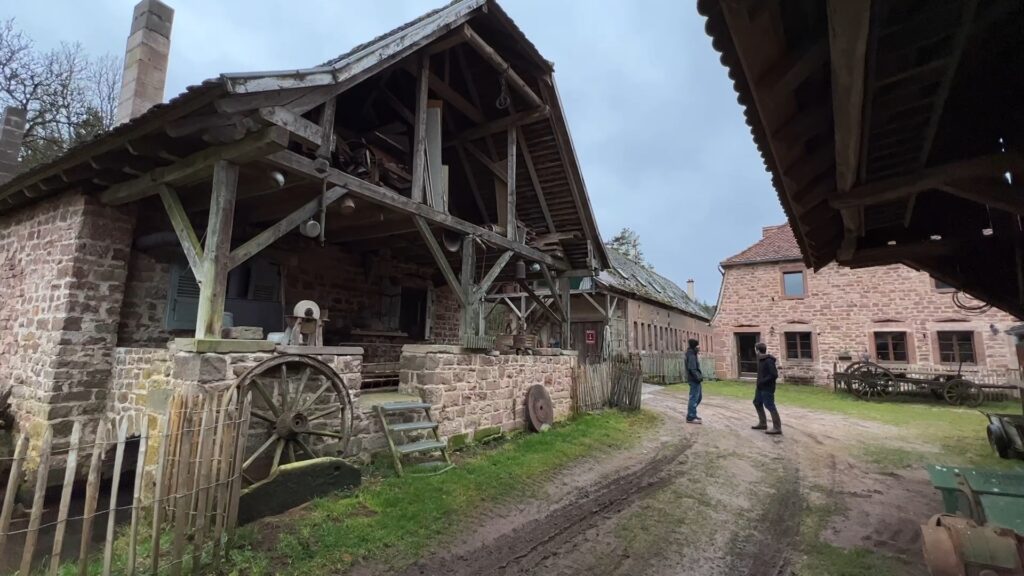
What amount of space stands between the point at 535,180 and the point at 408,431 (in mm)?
5972

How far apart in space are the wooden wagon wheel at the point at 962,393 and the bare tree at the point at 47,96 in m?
25.1

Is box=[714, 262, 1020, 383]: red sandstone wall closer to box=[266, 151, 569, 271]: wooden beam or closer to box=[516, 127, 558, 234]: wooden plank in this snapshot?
box=[516, 127, 558, 234]: wooden plank

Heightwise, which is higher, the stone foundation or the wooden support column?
the wooden support column

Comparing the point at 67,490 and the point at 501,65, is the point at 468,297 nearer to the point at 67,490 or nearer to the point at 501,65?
the point at 501,65

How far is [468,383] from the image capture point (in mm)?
6828

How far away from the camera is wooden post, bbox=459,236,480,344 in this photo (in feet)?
23.4

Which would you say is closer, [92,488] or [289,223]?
[92,488]

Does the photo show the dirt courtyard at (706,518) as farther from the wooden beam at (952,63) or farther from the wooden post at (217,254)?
the wooden beam at (952,63)

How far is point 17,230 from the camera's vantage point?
269 inches

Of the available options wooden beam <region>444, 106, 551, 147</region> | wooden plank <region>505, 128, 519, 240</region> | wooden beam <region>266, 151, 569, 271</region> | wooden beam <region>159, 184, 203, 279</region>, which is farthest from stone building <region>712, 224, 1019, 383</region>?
wooden beam <region>159, 184, 203, 279</region>

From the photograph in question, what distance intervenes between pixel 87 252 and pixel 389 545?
522 centimetres

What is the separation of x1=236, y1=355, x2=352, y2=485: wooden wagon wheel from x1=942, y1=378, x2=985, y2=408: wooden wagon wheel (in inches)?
677

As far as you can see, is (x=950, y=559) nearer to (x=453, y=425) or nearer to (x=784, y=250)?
(x=453, y=425)

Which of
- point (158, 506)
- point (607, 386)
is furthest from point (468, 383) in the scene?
point (607, 386)
